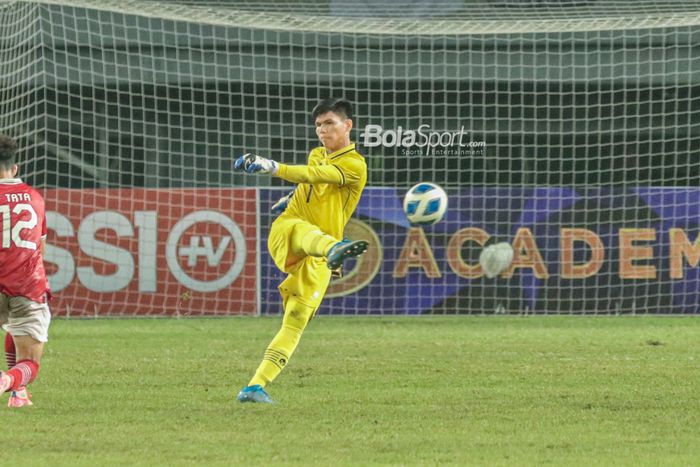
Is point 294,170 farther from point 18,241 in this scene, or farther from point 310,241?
point 18,241

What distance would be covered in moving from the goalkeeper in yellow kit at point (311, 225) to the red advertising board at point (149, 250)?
29.9 ft

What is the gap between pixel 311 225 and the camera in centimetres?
820

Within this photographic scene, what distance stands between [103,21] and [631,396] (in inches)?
482

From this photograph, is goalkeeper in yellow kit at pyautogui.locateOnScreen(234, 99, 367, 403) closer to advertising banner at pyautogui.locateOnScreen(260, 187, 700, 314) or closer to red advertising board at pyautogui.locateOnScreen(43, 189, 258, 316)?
red advertising board at pyautogui.locateOnScreen(43, 189, 258, 316)

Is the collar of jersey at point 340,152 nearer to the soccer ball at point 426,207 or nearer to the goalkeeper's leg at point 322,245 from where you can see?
the goalkeeper's leg at point 322,245

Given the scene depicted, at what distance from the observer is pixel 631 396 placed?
28.8 ft

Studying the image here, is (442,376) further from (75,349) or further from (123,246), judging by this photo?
(123,246)

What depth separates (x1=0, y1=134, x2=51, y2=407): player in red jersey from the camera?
7719mm

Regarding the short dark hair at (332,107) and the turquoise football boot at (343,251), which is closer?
the turquoise football boot at (343,251)

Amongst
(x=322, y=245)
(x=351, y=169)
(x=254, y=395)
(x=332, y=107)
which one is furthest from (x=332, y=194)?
(x=254, y=395)

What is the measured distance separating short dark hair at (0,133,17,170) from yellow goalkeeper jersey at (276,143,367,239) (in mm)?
1750

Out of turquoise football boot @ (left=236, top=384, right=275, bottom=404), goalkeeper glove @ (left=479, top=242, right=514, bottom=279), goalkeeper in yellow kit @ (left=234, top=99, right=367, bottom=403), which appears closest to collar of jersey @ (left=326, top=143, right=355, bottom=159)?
goalkeeper in yellow kit @ (left=234, top=99, right=367, bottom=403)

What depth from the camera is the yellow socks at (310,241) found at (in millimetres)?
7770

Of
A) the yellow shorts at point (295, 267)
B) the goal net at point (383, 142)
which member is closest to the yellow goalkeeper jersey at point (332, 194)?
the yellow shorts at point (295, 267)
